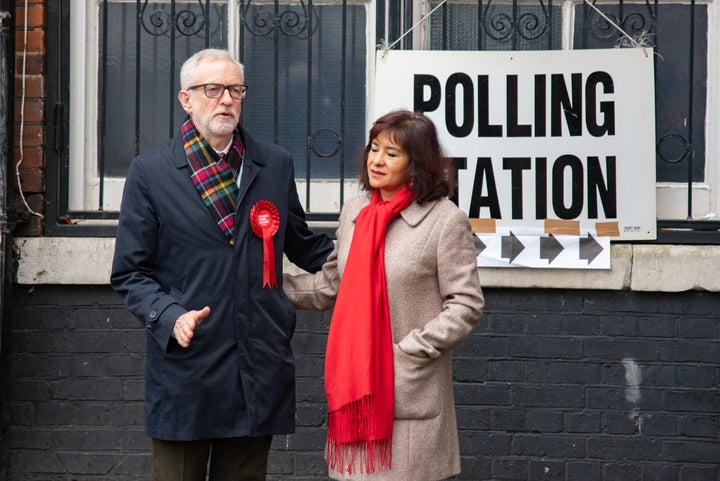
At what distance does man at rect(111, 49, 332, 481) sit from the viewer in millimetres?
3684

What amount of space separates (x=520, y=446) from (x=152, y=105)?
2.52 m

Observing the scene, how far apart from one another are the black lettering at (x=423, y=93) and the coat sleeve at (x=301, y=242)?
1.40 meters

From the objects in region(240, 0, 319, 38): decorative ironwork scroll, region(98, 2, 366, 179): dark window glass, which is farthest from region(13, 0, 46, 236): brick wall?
region(240, 0, 319, 38): decorative ironwork scroll

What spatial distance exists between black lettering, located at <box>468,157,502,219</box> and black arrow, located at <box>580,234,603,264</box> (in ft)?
1.38

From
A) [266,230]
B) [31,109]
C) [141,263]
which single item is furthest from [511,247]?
[31,109]

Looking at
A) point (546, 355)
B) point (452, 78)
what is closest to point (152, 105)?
point (452, 78)

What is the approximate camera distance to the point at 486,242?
17.6 feet

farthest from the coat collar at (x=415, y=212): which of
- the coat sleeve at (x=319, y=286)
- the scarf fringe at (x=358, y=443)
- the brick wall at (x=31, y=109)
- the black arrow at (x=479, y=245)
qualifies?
the brick wall at (x=31, y=109)

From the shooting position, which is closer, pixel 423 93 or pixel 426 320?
pixel 426 320

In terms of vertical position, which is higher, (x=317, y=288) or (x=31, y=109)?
(x=31, y=109)

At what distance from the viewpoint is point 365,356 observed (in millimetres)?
3631

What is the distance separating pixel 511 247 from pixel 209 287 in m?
2.07

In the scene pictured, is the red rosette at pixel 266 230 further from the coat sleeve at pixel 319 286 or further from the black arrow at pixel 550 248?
the black arrow at pixel 550 248

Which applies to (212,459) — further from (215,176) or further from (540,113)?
(540,113)
